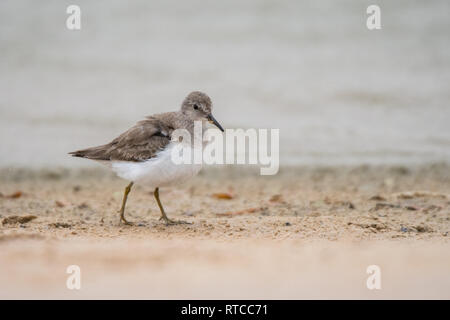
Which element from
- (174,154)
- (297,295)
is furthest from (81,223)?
(297,295)

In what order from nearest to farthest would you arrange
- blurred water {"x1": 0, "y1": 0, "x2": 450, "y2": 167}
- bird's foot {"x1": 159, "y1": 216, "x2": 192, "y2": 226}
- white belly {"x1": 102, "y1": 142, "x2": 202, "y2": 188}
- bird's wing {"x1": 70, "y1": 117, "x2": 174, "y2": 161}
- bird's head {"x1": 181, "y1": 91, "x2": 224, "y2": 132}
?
white belly {"x1": 102, "y1": 142, "x2": 202, "y2": 188} < bird's wing {"x1": 70, "y1": 117, "x2": 174, "y2": 161} < bird's foot {"x1": 159, "y1": 216, "x2": 192, "y2": 226} < bird's head {"x1": 181, "y1": 91, "x2": 224, "y2": 132} < blurred water {"x1": 0, "y1": 0, "x2": 450, "y2": 167}

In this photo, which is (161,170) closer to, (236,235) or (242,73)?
(236,235)

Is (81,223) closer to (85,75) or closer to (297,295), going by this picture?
(297,295)

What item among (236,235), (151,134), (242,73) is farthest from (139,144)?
(242,73)

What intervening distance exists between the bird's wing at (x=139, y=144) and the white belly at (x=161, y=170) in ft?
0.24

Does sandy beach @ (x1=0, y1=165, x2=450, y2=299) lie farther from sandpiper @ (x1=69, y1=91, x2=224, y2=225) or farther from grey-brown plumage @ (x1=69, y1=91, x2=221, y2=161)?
grey-brown plumage @ (x1=69, y1=91, x2=221, y2=161)

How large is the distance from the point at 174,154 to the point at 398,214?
2403mm

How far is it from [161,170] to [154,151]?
23cm

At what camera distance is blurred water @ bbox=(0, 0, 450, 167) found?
10656 mm

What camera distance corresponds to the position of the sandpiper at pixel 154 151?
6.16 m

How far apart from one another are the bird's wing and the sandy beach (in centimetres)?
66

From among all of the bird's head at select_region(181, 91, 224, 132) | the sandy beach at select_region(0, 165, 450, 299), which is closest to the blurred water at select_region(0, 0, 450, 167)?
the sandy beach at select_region(0, 165, 450, 299)

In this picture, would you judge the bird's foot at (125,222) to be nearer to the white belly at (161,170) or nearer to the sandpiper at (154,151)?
the sandpiper at (154,151)

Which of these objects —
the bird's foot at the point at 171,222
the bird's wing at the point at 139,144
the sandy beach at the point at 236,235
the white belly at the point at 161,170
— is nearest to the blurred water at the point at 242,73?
the sandy beach at the point at 236,235
